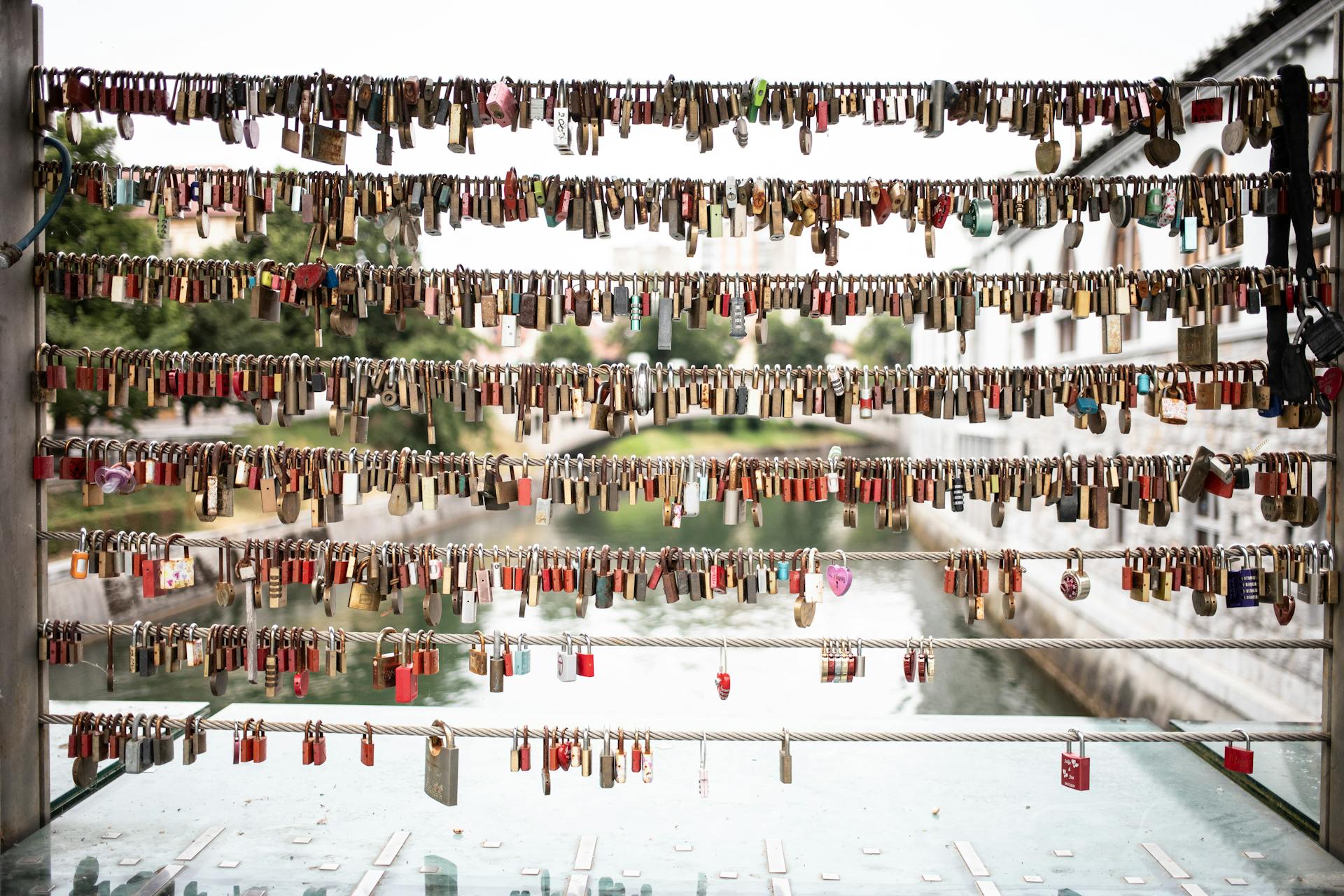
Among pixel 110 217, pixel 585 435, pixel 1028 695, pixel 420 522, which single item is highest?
pixel 110 217

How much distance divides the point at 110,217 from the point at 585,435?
11966mm

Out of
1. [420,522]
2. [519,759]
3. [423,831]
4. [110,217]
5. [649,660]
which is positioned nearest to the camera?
[519,759]

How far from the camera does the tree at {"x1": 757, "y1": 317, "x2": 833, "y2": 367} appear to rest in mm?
29594

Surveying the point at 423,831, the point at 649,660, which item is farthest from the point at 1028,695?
the point at 423,831

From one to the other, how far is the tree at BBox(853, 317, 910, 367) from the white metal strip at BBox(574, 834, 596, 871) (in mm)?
24557

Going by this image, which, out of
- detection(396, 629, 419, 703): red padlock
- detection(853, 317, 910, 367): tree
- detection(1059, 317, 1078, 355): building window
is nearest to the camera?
detection(396, 629, 419, 703): red padlock

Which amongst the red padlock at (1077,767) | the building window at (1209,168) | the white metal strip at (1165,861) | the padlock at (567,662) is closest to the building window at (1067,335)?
the building window at (1209,168)

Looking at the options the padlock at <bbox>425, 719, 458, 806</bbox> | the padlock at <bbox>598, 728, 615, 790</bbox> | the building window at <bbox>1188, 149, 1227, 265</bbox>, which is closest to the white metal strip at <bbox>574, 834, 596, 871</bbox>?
the padlock at <bbox>598, 728, 615, 790</bbox>

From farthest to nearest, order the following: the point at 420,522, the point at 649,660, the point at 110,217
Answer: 1. the point at 420,522
2. the point at 110,217
3. the point at 649,660

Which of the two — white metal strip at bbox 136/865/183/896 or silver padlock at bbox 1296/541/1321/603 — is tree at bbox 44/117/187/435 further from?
silver padlock at bbox 1296/541/1321/603

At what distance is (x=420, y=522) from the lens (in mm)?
22906

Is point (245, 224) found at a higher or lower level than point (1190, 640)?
higher

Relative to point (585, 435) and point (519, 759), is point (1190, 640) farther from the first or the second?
point (585, 435)

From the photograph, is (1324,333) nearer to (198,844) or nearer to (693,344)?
(198,844)
